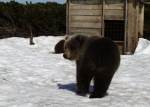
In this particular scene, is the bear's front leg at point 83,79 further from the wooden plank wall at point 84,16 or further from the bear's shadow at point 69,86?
the wooden plank wall at point 84,16

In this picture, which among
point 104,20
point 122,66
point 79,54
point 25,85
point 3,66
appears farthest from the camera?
point 104,20

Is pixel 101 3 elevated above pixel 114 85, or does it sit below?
above

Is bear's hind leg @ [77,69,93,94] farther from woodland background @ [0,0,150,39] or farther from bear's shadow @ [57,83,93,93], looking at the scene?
woodland background @ [0,0,150,39]

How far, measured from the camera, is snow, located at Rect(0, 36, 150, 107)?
545 cm

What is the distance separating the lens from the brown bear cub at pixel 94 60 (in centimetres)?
548

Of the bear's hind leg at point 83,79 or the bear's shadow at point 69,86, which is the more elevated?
the bear's hind leg at point 83,79

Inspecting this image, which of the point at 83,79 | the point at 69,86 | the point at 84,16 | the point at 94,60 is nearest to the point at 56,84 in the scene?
the point at 69,86

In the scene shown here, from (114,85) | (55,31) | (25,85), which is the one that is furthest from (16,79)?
(55,31)

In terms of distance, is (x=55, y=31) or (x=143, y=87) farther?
(x=55, y=31)

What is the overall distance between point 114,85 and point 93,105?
85.9 inches

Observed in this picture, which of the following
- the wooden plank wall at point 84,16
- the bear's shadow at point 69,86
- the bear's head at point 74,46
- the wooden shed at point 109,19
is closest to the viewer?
the bear's head at point 74,46

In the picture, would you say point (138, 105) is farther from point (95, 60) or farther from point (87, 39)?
point (87, 39)

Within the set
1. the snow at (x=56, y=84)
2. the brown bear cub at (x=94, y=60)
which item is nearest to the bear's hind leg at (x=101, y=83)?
the brown bear cub at (x=94, y=60)

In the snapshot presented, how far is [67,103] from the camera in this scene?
538 centimetres
